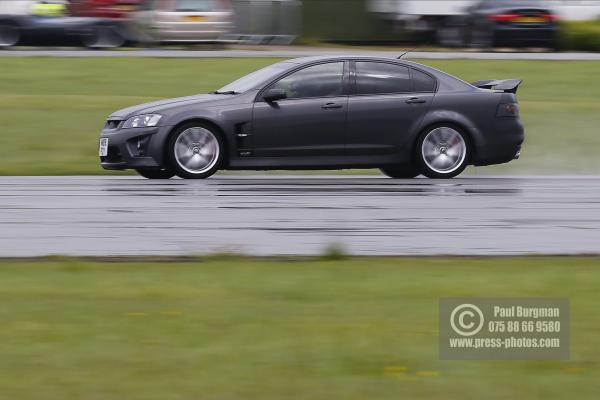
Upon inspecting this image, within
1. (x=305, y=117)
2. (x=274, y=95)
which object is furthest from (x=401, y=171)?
(x=274, y=95)

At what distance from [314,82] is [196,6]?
16297mm

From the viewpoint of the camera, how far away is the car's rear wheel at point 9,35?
95.7 feet

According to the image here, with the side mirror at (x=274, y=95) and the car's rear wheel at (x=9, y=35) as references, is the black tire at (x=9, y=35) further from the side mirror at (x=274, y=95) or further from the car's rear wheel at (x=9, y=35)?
the side mirror at (x=274, y=95)

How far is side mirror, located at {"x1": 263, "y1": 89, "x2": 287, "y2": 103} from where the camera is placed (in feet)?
47.2

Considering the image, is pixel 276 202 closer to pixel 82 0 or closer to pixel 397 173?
pixel 397 173

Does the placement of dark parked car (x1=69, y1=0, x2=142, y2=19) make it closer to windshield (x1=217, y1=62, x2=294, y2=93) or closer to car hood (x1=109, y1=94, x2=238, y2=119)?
windshield (x1=217, y1=62, x2=294, y2=93)

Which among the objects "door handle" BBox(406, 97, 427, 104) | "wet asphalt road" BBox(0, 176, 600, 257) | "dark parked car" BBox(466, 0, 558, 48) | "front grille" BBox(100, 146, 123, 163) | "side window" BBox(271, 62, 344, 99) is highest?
"dark parked car" BBox(466, 0, 558, 48)

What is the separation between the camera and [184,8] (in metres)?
30.2

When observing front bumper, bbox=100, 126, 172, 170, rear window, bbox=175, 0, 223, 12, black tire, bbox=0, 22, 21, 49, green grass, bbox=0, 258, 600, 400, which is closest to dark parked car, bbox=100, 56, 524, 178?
front bumper, bbox=100, 126, 172, 170

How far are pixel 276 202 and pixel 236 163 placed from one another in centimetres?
214

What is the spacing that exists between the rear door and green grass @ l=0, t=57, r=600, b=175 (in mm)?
2508

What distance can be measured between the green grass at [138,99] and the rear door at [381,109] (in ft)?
8.23

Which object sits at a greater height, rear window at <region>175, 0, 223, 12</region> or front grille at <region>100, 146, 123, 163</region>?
rear window at <region>175, 0, 223, 12</region>

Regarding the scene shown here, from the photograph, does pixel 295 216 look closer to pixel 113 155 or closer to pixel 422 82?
pixel 113 155
